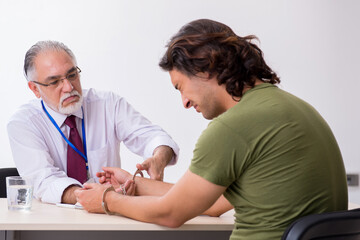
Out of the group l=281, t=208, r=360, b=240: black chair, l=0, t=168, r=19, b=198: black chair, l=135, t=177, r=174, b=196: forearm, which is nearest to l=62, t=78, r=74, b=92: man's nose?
l=0, t=168, r=19, b=198: black chair

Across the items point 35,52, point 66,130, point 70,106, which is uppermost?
point 35,52

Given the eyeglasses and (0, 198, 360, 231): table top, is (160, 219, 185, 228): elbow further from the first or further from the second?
the eyeglasses

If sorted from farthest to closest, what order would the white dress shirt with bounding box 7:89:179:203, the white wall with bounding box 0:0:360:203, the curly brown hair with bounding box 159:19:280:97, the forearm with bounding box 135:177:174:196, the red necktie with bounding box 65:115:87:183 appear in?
1. the white wall with bounding box 0:0:360:203
2. the red necktie with bounding box 65:115:87:183
3. the white dress shirt with bounding box 7:89:179:203
4. the forearm with bounding box 135:177:174:196
5. the curly brown hair with bounding box 159:19:280:97

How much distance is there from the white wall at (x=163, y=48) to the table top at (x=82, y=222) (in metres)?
2.38

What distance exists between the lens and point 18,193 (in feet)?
6.20

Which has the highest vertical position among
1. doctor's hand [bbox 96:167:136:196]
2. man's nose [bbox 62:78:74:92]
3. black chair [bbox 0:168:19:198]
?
man's nose [bbox 62:78:74:92]

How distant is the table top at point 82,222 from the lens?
5.44 ft

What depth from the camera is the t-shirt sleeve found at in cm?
144

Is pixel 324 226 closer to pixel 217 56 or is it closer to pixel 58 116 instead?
pixel 217 56

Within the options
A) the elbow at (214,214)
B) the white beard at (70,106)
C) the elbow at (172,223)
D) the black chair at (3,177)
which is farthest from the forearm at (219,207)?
the black chair at (3,177)

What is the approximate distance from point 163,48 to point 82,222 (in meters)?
2.65

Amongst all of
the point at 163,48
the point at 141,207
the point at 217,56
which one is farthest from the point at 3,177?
the point at 163,48

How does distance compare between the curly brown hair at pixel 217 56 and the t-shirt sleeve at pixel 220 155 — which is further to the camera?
the curly brown hair at pixel 217 56

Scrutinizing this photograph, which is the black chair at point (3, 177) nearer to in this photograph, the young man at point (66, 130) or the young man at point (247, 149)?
the young man at point (66, 130)
